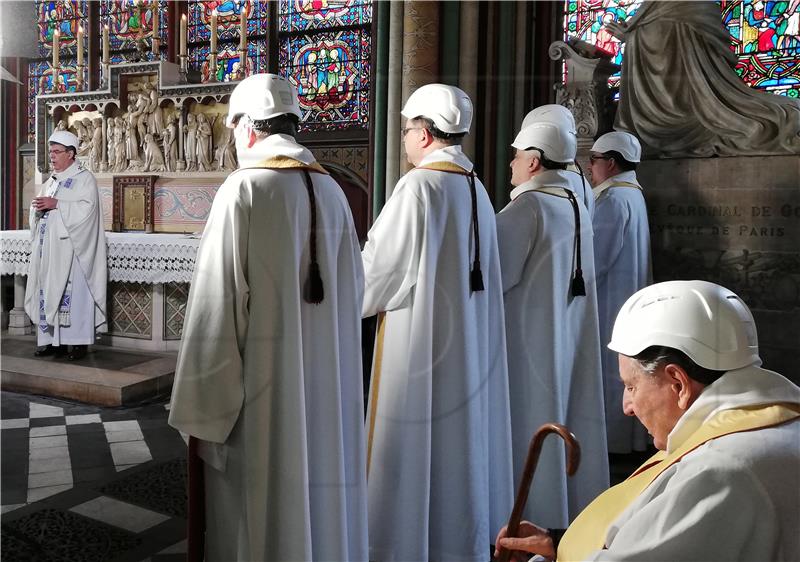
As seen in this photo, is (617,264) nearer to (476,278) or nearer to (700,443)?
(476,278)

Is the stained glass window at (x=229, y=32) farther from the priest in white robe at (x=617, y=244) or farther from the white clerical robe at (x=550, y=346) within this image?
the priest in white robe at (x=617, y=244)

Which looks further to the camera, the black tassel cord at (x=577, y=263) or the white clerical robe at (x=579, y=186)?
the white clerical robe at (x=579, y=186)

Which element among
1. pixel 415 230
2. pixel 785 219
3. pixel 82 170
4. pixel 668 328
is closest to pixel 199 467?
pixel 415 230

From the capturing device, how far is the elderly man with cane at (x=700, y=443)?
0.86m

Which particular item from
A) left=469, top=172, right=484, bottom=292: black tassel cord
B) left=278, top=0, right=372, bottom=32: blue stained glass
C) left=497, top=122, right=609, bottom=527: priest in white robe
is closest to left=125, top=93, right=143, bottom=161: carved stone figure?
left=278, top=0, right=372, bottom=32: blue stained glass

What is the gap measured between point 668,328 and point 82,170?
2285 mm

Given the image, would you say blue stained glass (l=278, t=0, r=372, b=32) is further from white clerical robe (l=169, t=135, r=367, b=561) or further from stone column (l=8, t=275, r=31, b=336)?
stone column (l=8, t=275, r=31, b=336)

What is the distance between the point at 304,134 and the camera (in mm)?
2285

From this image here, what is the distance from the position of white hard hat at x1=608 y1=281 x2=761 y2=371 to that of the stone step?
146 cm

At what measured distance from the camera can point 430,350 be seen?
2.21 m

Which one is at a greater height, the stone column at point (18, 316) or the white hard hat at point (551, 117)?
the white hard hat at point (551, 117)

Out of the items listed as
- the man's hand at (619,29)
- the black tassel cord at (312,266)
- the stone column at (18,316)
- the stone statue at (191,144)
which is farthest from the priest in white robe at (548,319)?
the stone column at (18,316)

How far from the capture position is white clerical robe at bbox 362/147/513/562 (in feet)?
7.18

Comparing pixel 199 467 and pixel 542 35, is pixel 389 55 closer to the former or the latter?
pixel 542 35
